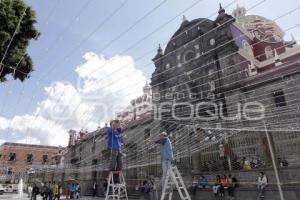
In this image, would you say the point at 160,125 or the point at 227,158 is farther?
the point at 160,125

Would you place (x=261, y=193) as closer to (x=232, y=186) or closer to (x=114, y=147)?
(x=232, y=186)

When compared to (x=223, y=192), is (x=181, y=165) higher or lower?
higher

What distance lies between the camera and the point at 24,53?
13133 millimetres

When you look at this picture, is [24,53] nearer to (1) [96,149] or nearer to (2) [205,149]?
(2) [205,149]

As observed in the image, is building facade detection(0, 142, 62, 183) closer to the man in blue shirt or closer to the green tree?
the green tree

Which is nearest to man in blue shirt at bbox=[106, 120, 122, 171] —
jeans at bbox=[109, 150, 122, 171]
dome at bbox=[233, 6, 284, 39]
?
jeans at bbox=[109, 150, 122, 171]

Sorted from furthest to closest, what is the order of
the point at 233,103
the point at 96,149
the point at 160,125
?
the point at 96,149
the point at 160,125
the point at 233,103

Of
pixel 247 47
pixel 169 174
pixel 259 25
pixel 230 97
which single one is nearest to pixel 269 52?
pixel 247 47

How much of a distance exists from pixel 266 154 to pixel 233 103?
467cm

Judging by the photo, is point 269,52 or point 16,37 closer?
point 16,37

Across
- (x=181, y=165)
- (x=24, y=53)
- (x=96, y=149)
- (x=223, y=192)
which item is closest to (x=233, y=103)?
(x=181, y=165)

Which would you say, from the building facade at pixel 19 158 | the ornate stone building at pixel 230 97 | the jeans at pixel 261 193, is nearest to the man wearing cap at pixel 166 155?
the ornate stone building at pixel 230 97

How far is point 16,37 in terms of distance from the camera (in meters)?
12.6

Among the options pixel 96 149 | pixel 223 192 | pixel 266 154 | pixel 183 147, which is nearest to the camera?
pixel 223 192
